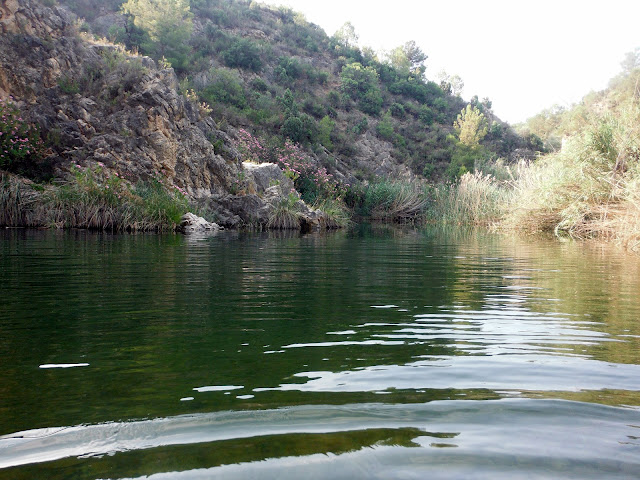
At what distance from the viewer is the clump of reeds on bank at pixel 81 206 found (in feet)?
48.4

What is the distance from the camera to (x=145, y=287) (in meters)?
5.07

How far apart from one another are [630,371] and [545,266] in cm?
542

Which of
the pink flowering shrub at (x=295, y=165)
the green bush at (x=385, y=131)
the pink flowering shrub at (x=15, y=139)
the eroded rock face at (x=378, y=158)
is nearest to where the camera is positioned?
the pink flowering shrub at (x=15, y=139)

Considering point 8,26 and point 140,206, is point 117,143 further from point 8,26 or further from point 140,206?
point 8,26

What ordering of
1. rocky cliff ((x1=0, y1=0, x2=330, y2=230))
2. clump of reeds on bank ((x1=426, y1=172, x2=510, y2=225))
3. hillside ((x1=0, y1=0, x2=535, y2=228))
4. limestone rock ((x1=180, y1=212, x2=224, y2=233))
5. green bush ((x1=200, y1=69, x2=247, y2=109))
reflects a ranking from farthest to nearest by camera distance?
green bush ((x1=200, y1=69, x2=247, y2=109)) → clump of reeds on bank ((x1=426, y1=172, x2=510, y2=225)) → hillside ((x1=0, y1=0, x2=535, y2=228)) → rocky cliff ((x1=0, y1=0, x2=330, y2=230)) → limestone rock ((x1=180, y1=212, x2=224, y2=233))

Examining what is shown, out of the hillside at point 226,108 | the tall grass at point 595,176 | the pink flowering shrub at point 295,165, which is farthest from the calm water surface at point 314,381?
the pink flowering shrub at point 295,165

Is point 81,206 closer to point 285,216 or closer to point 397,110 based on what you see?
point 285,216

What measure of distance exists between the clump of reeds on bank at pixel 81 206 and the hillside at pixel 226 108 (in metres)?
0.19

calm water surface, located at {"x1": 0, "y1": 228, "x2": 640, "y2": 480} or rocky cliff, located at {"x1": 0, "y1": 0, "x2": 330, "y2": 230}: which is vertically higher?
rocky cliff, located at {"x1": 0, "y1": 0, "x2": 330, "y2": 230}

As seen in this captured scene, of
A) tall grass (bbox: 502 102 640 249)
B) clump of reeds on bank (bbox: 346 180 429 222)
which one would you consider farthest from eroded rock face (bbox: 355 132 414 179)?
tall grass (bbox: 502 102 640 249)

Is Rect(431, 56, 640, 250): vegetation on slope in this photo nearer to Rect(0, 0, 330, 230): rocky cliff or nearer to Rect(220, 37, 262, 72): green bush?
Rect(0, 0, 330, 230): rocky cliff

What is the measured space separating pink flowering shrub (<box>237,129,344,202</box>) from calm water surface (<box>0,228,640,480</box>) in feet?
71.4

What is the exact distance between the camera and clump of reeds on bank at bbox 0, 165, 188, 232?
14750 mm

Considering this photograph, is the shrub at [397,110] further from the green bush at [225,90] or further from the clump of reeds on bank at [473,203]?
the clump of reeds on bank at [473,203]
